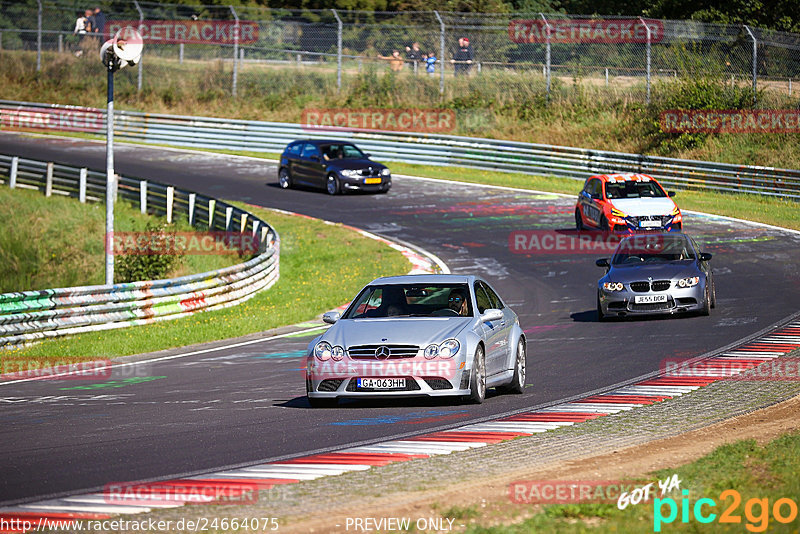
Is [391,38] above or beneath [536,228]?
above

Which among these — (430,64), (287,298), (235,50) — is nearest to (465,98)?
(430,64)

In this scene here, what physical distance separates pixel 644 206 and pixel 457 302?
15.8 m

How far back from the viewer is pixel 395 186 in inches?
1506

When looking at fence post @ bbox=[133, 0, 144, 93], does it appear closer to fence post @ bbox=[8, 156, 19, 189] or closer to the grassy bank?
the grassy bank

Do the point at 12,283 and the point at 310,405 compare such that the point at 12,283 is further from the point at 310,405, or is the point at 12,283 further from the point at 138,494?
the point at 138,494

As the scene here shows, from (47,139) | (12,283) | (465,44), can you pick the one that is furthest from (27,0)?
(12,283)

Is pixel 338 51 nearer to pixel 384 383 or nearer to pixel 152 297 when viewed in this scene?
pixel 152 297

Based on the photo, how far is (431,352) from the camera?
1107cm

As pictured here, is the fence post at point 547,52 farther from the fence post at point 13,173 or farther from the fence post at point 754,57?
the fence post at point 13,173

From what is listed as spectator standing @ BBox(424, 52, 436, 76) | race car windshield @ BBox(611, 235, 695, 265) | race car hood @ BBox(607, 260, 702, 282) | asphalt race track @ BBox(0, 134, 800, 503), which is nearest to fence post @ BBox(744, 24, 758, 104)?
asphalt race track @ BBox(0, 134, 800, 503)

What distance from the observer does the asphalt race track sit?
9203mm

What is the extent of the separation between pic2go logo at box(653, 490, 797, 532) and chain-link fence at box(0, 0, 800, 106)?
32777 millimetres

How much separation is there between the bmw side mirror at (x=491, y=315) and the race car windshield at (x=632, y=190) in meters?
16.0

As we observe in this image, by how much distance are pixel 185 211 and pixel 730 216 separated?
15.7 meters
